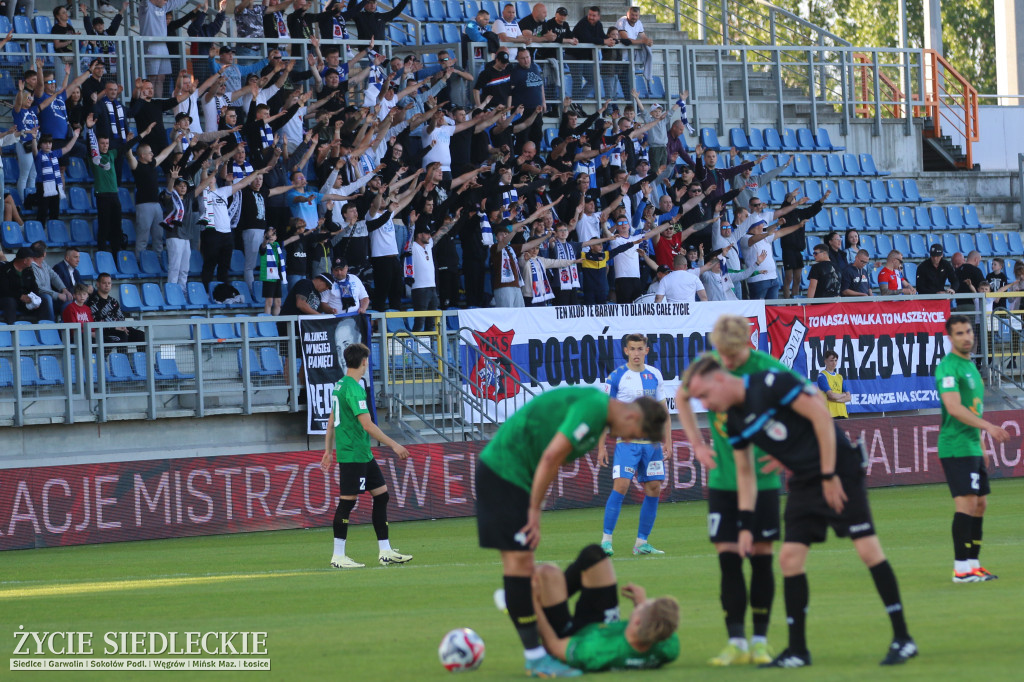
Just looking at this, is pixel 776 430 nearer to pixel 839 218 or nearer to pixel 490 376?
pixel 490 376

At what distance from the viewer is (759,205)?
90.2 feet

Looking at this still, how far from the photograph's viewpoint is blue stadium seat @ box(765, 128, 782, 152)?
32.3 meters

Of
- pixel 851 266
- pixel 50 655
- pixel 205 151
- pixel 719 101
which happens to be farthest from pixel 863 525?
pixel 719 101

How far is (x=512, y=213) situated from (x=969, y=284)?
917cm

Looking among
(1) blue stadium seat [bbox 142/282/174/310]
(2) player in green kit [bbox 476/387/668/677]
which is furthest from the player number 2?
(1) blue stadium seat [bbox 142/282/174/310]

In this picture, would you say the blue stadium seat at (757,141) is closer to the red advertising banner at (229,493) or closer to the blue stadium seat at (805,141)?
the blue stadium seat at (805,141)

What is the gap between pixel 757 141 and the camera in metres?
32.4

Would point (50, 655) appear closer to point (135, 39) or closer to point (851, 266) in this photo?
point (135, 39)

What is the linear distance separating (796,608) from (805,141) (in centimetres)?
2585

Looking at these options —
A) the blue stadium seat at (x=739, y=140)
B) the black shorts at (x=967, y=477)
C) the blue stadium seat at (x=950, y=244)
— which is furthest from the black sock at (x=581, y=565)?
the blue stadium seat at (x=950, y=244)

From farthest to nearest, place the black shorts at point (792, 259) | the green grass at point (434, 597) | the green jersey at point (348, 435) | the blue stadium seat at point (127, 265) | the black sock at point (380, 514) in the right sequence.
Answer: the black shorts at point (792, 259)
the blue stadium seat at point (127, 265)
the black sock at point (380, 514)
the green jersey at point (348, 435)
the green grass at point (434, 597)

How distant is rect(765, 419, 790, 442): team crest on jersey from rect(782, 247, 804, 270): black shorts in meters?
19.7

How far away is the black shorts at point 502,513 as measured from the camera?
27.3 feet

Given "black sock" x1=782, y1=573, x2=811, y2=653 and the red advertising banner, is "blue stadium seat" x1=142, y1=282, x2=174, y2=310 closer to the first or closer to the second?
the red advertising banner
